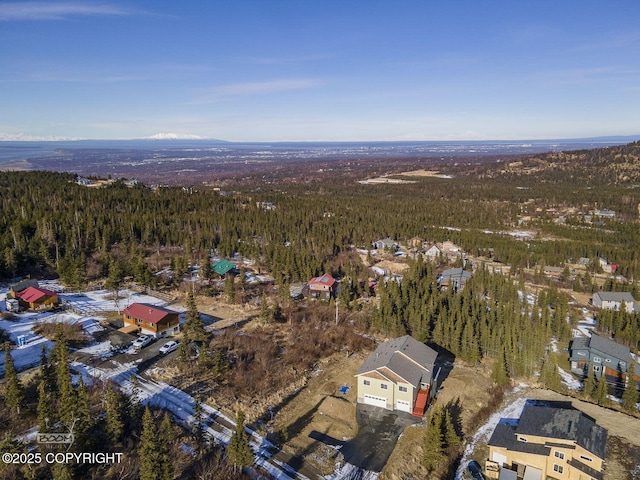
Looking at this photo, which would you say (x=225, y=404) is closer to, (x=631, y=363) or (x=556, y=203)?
(x=631, y=363)

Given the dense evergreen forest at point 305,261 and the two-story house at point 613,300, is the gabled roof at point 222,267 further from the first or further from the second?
the two-story house at point 613,300

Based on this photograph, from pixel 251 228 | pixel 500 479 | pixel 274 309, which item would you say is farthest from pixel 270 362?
pixel 251 228

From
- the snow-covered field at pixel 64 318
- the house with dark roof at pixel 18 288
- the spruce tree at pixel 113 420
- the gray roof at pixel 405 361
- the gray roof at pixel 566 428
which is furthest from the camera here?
the house with dark roof at pixel 18 288

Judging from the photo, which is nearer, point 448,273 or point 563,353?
point 563,353

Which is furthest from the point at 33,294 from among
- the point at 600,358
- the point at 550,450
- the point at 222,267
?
the point at 600,358

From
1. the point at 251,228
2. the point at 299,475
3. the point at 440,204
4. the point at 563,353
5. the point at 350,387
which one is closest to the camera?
the point at 299,475

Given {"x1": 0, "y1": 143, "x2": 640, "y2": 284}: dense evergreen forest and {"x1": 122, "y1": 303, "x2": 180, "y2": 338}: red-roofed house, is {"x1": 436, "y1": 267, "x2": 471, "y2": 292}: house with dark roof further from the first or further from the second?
{"x1": 122, "y1": 303, "x2": 180, "y2": 338}: red-roofed house

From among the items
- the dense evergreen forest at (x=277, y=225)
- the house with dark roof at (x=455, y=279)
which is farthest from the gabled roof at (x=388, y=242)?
the house with dark roof at (x=455, y=279)
